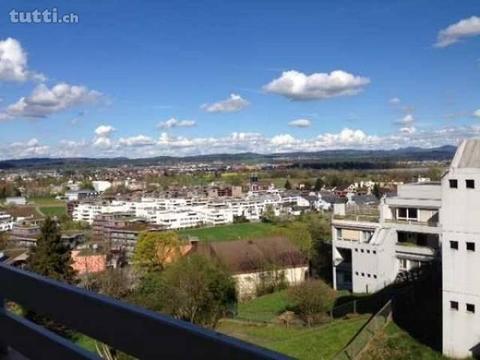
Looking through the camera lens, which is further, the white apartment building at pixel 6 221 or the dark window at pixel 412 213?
the white apartment building at pixel 6 221

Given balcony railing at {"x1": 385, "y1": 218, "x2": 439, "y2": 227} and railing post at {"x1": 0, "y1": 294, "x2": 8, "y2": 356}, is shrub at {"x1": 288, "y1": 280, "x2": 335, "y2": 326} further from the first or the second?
railing post at {"x1": 0, "y1": 294, "x2": 8, "y2": 356}

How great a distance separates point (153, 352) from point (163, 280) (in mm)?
16677

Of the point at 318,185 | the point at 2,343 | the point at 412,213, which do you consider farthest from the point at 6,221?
the point at 2,343

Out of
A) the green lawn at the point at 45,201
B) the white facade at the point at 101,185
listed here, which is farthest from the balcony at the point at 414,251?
the white facade at the point at 101,185

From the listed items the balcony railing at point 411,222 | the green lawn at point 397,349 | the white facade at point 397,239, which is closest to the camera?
the green lawn at point 397,349

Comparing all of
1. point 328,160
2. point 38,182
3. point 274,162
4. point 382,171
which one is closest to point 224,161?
point 274,162

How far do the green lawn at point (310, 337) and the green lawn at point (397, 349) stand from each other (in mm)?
740

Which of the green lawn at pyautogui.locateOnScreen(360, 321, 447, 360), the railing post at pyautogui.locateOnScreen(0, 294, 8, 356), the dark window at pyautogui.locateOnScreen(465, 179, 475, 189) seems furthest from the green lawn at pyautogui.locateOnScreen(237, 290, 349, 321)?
the railing post at pyautogui.locateOnScreen(0, 294, 8, 356)

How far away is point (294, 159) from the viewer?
142000 mm

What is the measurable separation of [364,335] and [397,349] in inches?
32.0

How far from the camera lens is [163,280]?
17.1 meters

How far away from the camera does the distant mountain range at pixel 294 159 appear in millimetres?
80787

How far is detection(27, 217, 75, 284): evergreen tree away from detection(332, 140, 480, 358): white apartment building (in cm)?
Result: 963

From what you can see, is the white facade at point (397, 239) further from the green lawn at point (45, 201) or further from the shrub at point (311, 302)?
the green lawn at point (45, 201)
